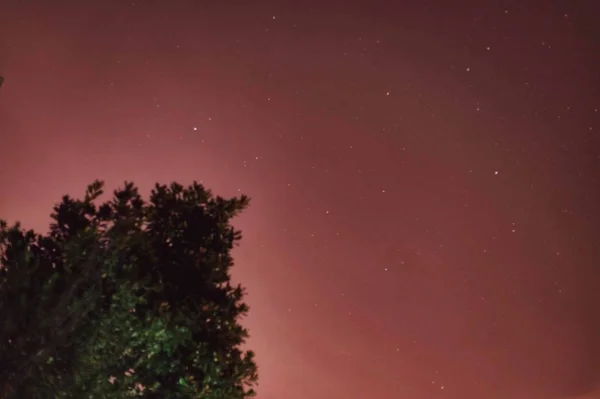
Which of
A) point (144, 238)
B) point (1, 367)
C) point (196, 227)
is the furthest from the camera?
point (196, 227)

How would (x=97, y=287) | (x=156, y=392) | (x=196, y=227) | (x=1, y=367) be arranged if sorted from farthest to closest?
1. (x=196, y=227)
2. (x=156, y=392)
3. (x=97, y=287)
4. (x=1, y=367)

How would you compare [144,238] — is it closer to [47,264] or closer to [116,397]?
[47,264]

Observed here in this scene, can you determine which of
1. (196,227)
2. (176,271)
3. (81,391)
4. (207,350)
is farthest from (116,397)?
(196,227)

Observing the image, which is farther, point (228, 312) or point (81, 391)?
point (228, 312)

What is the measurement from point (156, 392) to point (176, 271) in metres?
0.85

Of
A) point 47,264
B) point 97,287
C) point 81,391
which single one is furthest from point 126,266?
point 81,391

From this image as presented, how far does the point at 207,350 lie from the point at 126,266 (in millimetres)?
859

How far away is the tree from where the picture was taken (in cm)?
362

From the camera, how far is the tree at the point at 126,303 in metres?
3.62

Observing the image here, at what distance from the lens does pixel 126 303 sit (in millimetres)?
3896

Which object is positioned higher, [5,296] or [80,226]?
[80,226]

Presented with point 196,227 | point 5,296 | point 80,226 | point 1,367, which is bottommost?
point 1,367

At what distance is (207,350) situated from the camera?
4.34m

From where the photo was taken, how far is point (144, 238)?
411 cm
